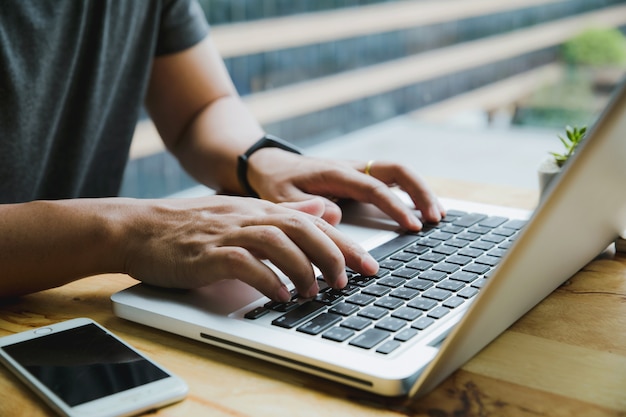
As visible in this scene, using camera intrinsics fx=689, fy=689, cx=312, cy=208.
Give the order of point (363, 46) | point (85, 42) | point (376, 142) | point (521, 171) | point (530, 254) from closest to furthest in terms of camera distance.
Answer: point (530, 254)
point (85, 42)
point (521, 171)
point (376, 142)
point (363, 46)

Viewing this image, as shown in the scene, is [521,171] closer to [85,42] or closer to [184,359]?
[85,42]

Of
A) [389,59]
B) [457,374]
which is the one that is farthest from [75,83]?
[389,59]

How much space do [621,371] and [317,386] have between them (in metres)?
0.24

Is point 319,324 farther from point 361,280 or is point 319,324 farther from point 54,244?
point 54,244

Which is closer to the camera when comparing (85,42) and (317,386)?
(317,386)

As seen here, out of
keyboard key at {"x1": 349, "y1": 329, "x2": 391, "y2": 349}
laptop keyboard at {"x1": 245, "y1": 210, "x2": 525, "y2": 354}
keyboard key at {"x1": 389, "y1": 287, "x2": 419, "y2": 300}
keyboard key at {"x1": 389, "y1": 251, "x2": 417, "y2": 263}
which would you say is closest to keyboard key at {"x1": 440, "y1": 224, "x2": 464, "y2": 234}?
laptop keyboard at {"x1": 245, "y1": 210, "x2": 525, "y2": 354}

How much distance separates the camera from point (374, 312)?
590 mm

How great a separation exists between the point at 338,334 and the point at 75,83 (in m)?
0.83

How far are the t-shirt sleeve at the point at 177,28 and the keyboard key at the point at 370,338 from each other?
32.8 inches

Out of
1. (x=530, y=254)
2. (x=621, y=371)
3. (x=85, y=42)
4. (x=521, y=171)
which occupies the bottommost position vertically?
(x=521, y=171)

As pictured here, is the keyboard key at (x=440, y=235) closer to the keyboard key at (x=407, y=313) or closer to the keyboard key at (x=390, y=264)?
the keyboard key at (x=390, y=264)

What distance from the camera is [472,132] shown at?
2.11 metres

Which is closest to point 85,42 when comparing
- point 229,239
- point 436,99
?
point 229,239

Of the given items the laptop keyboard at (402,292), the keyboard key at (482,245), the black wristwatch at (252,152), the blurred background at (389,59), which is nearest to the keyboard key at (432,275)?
the laptop keyboard at (402,292)
